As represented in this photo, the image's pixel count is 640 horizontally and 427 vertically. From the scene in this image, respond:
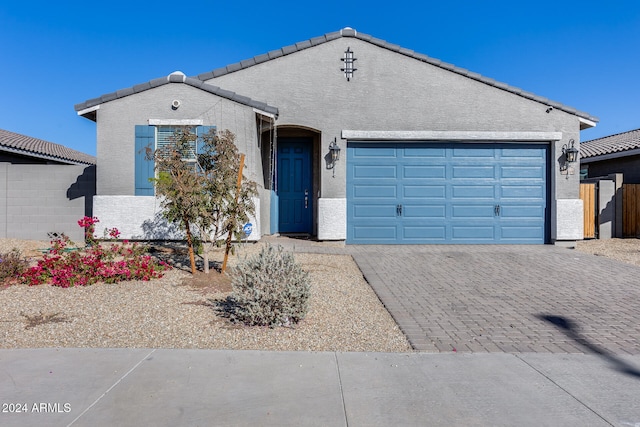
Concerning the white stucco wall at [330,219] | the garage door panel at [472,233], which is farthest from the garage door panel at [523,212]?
the white stucco wall at [330,219]

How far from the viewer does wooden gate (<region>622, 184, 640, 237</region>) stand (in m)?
13.8

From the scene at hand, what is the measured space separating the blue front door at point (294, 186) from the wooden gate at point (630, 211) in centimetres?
1049

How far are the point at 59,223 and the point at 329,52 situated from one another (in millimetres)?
8578

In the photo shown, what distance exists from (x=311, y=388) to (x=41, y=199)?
10591 millimetres

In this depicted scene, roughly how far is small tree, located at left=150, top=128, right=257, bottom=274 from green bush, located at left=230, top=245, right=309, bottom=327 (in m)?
1.76

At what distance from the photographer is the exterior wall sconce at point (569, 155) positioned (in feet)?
37.4

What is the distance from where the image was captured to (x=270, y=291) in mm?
4898

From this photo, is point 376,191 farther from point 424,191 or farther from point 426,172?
point 426,172

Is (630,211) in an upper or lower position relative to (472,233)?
upper

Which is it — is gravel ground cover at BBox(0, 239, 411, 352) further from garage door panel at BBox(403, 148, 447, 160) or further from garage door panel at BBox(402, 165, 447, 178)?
garage door panel at BBox(403, 148, 447, 160)

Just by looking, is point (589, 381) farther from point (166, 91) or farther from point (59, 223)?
point (59, 223)

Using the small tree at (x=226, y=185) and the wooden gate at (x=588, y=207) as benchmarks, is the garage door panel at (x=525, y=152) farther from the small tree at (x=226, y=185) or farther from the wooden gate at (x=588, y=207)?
the small tree at (x=226, y=185)

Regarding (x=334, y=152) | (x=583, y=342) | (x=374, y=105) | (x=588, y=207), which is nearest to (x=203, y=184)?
(x=334, y=152)

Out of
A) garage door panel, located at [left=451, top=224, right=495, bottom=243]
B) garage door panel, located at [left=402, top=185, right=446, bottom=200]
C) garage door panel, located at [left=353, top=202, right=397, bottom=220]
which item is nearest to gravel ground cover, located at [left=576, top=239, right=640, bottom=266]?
garage door panel, located at [left=451, top=224, right=495, bottom=243]
